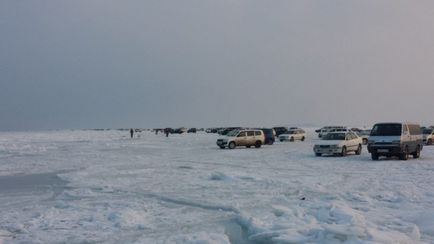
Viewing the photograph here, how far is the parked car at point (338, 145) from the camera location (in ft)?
98.0

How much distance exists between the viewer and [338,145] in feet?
97.8

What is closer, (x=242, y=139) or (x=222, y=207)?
(x=222, y=207)

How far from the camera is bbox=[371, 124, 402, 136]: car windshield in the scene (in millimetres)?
25797

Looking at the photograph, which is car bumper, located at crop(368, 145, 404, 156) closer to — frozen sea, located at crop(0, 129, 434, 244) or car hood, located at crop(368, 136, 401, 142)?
car hood, located at crop(368, 136, 401, 142)

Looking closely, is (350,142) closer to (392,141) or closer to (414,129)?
(414,129)

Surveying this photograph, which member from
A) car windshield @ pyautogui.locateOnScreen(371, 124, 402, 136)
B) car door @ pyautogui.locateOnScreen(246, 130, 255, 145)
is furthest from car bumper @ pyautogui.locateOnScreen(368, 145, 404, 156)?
car door @ pyautogui.locateOnScreen(246, 130, 255, 145)

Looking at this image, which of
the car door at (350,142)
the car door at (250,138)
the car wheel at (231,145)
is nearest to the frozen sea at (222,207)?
the car door at (350,142)

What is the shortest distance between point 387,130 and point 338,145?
13.6ft

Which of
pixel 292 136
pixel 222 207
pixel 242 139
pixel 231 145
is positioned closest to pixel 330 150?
pixel 231 145

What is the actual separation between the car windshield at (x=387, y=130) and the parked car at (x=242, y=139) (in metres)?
16.0

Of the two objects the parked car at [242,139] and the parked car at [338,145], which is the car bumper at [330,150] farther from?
the parked car at [242,139]

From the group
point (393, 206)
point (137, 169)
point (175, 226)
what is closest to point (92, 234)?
point (175, 226)

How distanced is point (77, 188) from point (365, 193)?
29.4 feet

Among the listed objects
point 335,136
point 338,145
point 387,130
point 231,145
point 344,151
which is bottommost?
Answer: point 344,151
